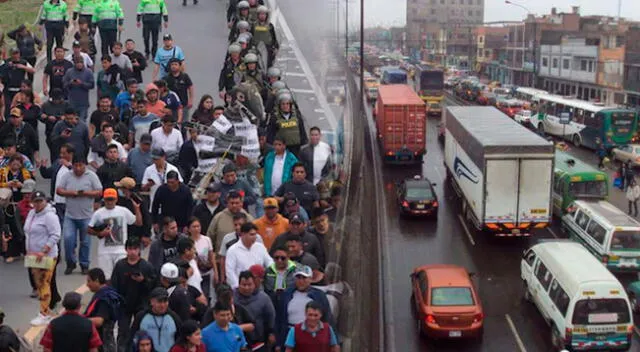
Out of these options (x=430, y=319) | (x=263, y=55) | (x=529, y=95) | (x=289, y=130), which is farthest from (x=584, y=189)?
(x=529, y=95)

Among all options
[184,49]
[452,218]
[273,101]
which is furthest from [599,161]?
[273,101]

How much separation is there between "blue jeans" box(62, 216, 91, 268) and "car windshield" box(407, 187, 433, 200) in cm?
1838

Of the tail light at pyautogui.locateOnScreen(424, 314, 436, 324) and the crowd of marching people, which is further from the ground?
the crowd of marching people

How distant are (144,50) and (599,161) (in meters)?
25.8

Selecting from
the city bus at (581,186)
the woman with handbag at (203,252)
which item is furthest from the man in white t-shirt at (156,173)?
the city bus at (581,186)

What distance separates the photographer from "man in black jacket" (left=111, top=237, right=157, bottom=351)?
7.99 meters

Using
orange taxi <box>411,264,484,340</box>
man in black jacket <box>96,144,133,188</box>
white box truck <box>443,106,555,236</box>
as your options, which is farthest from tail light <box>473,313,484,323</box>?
man in black jacket <box>96,144,133,188</box>

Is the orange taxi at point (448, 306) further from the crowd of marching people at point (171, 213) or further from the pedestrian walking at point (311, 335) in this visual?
the pedestrian walking at point (311, 335)

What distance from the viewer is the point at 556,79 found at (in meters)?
76.5

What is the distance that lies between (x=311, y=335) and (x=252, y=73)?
28.1 feet

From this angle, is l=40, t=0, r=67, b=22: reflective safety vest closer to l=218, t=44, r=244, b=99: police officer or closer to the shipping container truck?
l=218, t=44, r=244, b=99: police officer

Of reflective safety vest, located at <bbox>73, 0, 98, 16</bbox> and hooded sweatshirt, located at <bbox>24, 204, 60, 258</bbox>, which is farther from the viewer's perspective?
reflective safety vest, located at <bbox>73, 0, 98, 16</bbox>

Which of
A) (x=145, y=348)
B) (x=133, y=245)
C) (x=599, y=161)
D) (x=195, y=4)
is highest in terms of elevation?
(x=195, y=4)

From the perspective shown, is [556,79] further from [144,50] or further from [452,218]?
[144,50]
